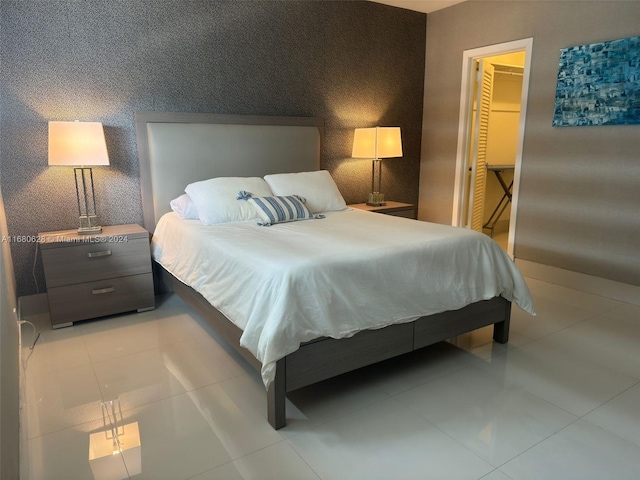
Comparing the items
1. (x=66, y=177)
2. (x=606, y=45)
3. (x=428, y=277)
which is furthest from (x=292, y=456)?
(x=606, y=45)

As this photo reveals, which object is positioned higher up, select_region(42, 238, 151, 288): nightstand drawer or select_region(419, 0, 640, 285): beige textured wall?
select_region(419, 0, 640, 285): beige textured wall

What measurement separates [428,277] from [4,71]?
2983 millimetres

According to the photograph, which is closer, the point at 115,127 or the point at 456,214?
the point at 115,127

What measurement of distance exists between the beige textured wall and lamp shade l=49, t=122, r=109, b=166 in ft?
11.3

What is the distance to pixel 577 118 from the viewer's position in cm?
349

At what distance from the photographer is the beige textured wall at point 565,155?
3.27m

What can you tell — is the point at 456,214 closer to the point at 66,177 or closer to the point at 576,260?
the point at 576,260

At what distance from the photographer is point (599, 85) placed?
10.9ft

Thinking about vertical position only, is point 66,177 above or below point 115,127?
below

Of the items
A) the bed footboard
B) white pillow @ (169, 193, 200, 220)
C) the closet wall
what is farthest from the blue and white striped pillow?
the closet wall

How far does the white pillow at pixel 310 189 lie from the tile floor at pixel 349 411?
1.26 meters

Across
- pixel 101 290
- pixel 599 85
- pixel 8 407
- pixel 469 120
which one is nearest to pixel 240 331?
pixel 8 407

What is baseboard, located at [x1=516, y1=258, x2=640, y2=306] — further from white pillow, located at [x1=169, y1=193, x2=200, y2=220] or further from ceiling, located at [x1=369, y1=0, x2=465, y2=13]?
white pillow, located at [x1=169, y1=193, x2=200, y2=220]

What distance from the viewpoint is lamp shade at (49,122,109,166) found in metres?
2.78
